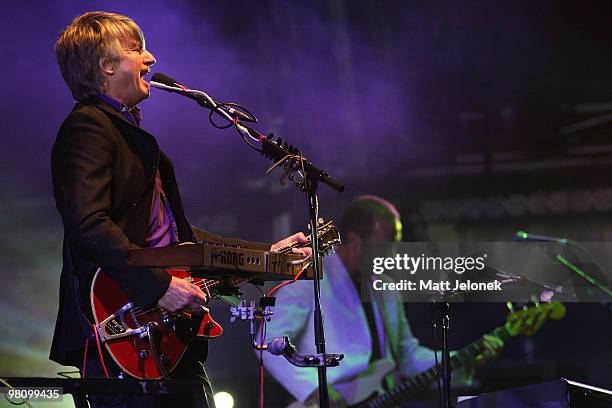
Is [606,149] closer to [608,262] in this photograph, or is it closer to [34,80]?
[608,262]

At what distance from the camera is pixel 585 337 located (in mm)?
5672

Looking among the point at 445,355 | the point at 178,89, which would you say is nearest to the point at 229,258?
the point at 178,89

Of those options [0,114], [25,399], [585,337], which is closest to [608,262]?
[585,337]

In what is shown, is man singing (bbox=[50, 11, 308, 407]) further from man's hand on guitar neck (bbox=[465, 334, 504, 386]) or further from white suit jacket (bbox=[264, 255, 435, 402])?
man's hand on guitar neck (bbox=[465, 334, 504, 386])

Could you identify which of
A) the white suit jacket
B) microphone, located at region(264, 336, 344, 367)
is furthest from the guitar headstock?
microphone, located at region(264, 336, 344, 367)

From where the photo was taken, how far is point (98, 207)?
257 centimetres

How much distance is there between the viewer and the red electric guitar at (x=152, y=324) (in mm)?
2559

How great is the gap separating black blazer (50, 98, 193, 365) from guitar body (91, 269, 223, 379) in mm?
47

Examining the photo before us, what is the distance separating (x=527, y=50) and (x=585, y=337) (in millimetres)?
2104

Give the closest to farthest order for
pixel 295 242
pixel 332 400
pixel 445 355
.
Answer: pixel 295 242 < pixel 445 355 < pixel 332 400

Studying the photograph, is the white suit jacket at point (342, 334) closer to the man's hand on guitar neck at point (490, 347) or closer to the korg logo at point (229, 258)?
the man's hand on guitar neck at point (490, 347)

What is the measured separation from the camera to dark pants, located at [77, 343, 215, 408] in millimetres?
1952

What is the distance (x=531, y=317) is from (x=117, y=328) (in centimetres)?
381

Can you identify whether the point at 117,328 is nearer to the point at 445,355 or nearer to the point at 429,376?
the point at 445,355
